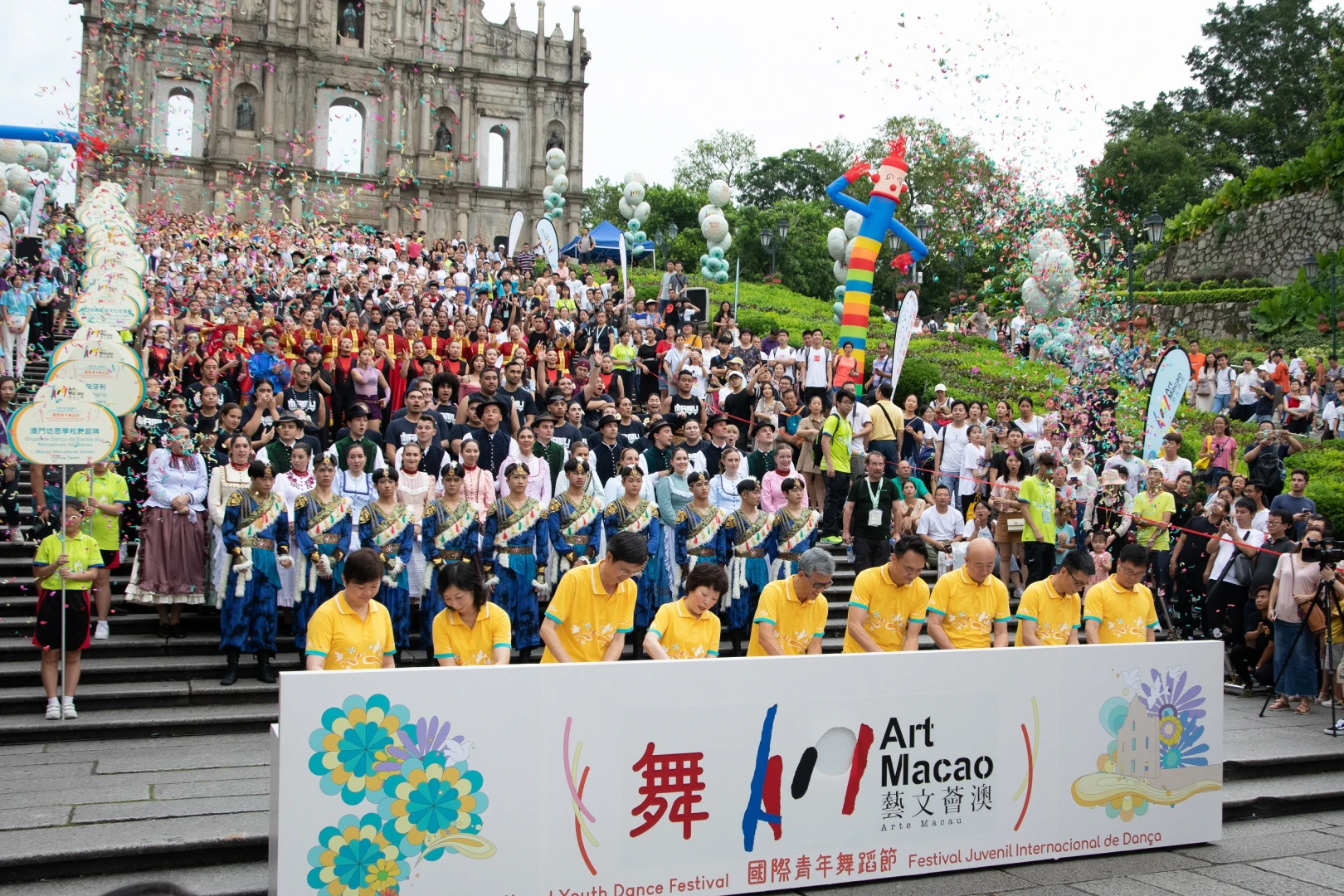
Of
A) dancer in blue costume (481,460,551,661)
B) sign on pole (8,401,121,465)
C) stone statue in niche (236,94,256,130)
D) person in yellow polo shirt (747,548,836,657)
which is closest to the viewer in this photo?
person in yellow polo shirt (747,548,836,657)

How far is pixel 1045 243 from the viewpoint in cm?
2195

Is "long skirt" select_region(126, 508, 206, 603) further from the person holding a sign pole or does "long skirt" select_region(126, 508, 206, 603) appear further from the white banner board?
the white banner board

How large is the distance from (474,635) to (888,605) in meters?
2.57

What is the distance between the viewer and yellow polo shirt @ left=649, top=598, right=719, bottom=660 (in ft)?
20.1

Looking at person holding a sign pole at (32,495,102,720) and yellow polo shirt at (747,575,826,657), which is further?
person holding a sign pole at (32,495,102,720)

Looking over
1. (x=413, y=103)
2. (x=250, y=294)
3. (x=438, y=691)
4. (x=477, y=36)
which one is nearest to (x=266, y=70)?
(x=413, y=103)

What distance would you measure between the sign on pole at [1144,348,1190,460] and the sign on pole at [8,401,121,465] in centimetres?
942

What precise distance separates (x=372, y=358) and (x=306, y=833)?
8.74m

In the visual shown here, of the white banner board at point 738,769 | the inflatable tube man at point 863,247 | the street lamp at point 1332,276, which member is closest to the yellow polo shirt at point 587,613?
the white banner board at point 738,769

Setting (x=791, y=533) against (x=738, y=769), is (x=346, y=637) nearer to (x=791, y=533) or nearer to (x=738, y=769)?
→ (x=738, y=769)

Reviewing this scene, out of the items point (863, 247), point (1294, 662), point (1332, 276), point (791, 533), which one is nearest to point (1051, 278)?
point (863, 247)

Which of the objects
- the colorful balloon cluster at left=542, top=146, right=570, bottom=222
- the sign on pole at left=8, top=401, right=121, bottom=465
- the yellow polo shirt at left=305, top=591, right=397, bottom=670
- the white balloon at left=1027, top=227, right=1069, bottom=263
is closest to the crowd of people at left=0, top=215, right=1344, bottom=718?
the yellow polo shirt at left=305, top=591, right=397, bottom=670

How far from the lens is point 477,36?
50.3 meters

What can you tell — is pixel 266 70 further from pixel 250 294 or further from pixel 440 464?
pixel 440 464
